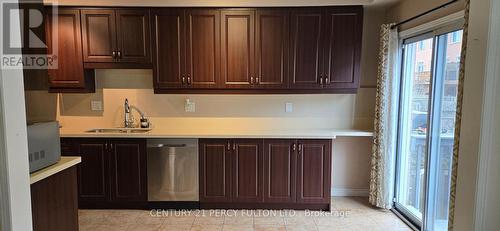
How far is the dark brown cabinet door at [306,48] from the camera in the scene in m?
3.23

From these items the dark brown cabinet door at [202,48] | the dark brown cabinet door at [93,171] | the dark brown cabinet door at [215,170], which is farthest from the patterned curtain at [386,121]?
the dark brown cabinet door at [93,171]

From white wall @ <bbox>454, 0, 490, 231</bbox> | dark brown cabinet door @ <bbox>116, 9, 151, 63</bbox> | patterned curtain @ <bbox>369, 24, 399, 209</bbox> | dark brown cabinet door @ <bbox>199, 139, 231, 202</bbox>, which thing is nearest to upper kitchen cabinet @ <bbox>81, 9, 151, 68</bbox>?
dark brown cabinet door @ <bbox>116, 9, 151, 63</bbox>

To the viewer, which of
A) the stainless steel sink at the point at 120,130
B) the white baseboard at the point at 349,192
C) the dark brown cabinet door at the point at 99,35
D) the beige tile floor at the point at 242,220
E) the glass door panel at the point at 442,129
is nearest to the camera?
the glass door panel at the point at 442,129

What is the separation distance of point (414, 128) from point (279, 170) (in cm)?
143

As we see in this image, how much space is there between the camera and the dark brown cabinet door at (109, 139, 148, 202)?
3191mm

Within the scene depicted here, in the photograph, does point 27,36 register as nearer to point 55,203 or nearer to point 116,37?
point 116,37

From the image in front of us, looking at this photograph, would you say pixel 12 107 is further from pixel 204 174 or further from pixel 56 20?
pixel 56 20

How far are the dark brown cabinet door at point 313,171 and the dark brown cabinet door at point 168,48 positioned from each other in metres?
1.55

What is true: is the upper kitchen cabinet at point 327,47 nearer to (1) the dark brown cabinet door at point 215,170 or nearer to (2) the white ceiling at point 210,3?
(2) the white ceiling at point 210,3

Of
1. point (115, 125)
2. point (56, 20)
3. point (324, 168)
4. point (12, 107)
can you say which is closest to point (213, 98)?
point (115, 125)

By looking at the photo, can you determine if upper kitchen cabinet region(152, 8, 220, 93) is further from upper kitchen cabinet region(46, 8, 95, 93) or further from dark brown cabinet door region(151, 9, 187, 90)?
upper kitchen cabinet region(46, 8, 95, 93)

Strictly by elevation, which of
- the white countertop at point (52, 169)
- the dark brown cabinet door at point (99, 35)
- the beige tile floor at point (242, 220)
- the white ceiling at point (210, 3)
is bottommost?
the beige tile floor at point (242, 220)

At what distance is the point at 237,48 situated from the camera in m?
3.27

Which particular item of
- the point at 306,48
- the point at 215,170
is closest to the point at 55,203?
the point at 215,170
